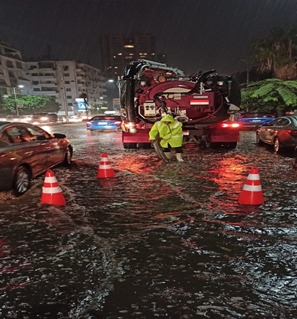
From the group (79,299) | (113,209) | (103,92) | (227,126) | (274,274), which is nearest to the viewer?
(79,299)

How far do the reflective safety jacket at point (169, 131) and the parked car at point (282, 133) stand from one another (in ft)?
11.7

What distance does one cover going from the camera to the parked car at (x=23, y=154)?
21.1 ft

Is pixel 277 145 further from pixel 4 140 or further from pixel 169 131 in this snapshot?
pixel 4 140

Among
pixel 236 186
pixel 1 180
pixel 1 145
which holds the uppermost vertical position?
pixel 1 145

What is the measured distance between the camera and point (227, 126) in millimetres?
12484

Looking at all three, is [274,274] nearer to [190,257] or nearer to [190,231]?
[190,257]

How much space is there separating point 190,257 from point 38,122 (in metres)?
44.0

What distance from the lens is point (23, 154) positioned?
275 inches

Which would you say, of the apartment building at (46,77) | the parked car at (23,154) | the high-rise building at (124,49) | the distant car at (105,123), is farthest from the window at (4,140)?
the high-rise building at (124,49)

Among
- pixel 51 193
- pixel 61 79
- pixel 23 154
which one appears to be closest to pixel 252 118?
pixel 23 154

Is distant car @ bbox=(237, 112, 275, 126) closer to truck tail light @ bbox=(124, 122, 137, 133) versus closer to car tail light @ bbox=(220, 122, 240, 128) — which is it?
car tail light @ bbox=(220, 122, 240, 128)

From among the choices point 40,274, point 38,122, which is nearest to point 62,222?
point 40,274

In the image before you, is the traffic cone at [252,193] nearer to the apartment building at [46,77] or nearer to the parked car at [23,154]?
the parked car at [23,154]

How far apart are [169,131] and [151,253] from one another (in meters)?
6.45
